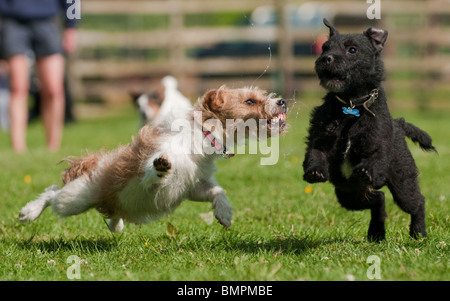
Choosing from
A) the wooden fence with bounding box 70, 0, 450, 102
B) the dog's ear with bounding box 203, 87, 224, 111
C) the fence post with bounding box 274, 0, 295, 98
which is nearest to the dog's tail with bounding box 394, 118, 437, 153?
the dog's ear with bounding box 203, 87, 224, 111

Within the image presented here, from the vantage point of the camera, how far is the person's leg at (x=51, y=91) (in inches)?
342

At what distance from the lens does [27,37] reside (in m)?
8.58

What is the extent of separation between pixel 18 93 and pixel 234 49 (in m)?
8.62

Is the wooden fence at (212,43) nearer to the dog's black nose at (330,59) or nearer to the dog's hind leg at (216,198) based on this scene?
the dog's hind leg at (216,198)

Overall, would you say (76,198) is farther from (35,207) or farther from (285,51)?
(285,51)

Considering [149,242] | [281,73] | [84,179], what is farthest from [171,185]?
[281,73]

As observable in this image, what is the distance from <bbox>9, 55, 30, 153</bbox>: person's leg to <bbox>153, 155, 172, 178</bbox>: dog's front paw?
5.04 metres

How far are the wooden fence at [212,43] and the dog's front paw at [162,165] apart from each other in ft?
39.8

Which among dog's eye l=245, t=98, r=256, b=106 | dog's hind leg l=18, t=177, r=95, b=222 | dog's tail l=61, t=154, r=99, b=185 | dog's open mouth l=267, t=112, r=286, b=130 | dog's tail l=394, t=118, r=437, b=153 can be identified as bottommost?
dog's hind leg l=18, t=177, r=95, b=222

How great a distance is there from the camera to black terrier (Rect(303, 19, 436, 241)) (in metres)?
3.97

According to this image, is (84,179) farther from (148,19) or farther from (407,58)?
(148,19)

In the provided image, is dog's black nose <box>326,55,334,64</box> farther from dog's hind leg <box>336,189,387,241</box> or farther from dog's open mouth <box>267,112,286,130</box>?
dog's hind leg <box>336,189,387,241</box>

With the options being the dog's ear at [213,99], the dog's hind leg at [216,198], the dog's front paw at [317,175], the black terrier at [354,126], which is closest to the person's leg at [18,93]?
the dog's ear at [213,99]

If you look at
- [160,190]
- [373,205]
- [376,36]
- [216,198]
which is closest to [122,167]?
[160,190]
